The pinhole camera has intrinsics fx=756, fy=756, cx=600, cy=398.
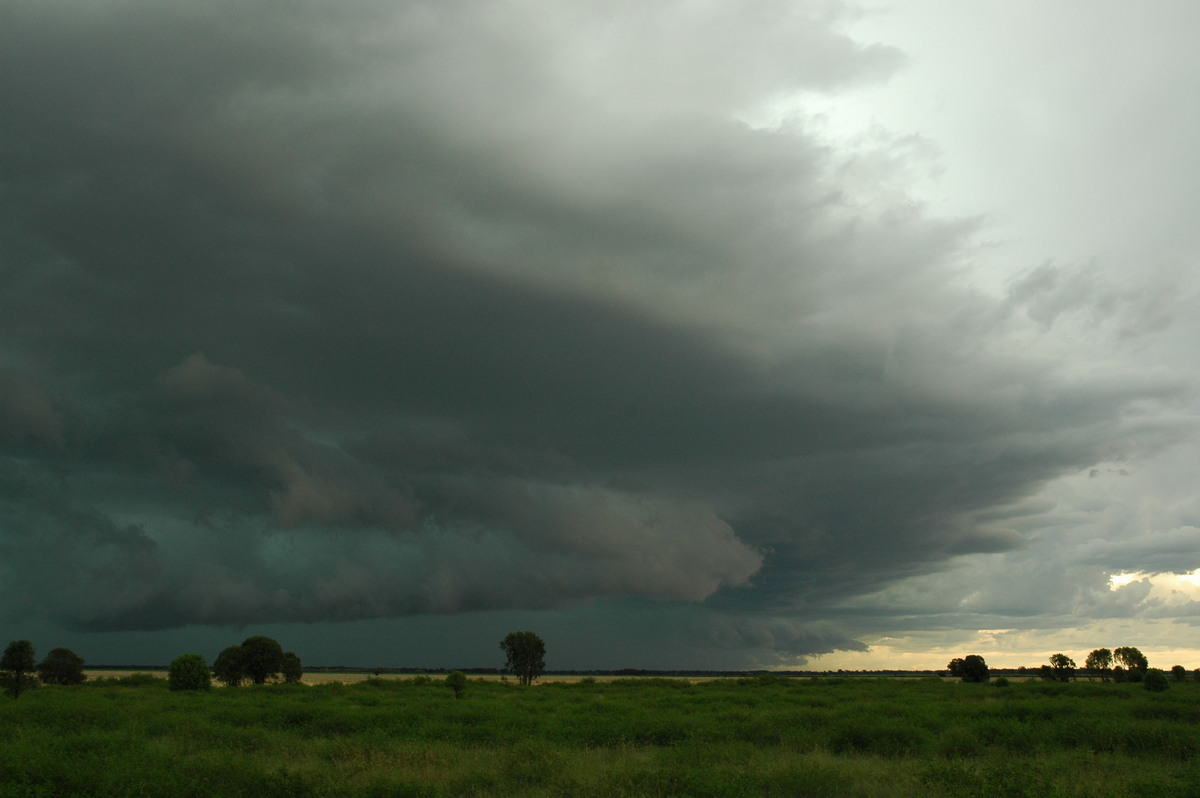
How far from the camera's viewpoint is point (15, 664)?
59.2 metres

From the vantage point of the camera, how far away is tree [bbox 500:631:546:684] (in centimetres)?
12438

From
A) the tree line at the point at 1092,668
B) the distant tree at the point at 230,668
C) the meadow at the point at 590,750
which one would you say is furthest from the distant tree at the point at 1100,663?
the distant tree at the point at 230,668

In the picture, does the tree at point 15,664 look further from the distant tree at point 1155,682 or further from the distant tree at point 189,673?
the distant tree at point 1155,682

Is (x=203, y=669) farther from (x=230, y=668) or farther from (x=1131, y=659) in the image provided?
(x=1131, y=659)

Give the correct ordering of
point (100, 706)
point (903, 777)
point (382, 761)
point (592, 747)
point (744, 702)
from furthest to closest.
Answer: point (744, 702) → point (100, 706) → point (592, 747) → point (382, 761) → point (903, 777)

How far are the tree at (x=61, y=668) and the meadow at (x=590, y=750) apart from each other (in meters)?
48.2

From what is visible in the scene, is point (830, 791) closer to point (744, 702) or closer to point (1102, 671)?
point (744, 702)

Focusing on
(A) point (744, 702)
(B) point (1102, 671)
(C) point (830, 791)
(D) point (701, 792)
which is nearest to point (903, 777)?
(C) point (830, 791)

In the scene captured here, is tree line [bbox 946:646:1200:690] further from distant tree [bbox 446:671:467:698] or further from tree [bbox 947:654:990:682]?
Result: distant tree [bbox 446:671:467:698]

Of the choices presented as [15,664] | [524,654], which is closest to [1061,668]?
[524,654]

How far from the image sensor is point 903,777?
23.8m

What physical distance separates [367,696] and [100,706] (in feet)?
79.6

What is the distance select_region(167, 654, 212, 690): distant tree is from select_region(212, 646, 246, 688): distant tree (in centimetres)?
1844

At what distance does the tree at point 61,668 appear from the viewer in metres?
85.3
